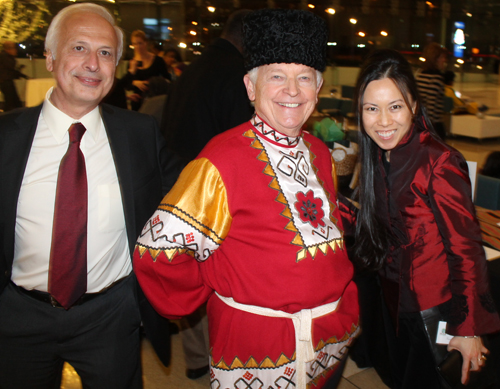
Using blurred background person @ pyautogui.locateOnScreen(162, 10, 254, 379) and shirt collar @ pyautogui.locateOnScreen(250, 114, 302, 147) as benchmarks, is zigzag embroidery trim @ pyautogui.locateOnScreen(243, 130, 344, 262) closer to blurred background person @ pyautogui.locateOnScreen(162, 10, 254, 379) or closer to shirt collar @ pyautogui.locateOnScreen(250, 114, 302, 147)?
shirt collar @ pyautogui.locateOnScreen(250, 114, 302, 147)

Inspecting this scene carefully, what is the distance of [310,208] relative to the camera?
4.53ft

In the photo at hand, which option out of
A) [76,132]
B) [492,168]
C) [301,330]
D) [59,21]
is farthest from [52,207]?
[492,168]

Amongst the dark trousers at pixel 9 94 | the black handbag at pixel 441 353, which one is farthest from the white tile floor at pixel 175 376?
the dark trousers at pixel 9 94

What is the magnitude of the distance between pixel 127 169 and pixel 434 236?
3.45 feet

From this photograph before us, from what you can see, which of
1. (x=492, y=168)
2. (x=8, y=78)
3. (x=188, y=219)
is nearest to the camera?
(x=188, y=219)

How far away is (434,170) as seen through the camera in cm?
147

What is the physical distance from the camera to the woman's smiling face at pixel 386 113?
4.95 feet

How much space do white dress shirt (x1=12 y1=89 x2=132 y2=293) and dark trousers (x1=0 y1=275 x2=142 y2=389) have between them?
6 centimetres

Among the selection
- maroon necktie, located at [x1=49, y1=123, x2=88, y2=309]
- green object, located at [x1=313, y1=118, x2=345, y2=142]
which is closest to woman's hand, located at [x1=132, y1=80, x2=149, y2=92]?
green object, located at [x1=313, y1=118, x2=345, y2=142]

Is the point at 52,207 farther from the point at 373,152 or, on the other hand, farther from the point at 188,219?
the point at 373,152

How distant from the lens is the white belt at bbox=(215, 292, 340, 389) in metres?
1.34

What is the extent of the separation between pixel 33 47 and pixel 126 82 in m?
3.36

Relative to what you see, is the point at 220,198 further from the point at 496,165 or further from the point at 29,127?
the point at 496,165

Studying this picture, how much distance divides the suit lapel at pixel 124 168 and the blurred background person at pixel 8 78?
517cm
